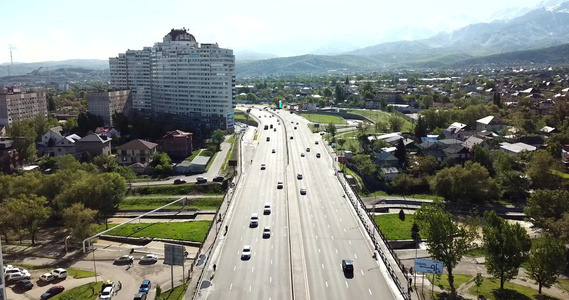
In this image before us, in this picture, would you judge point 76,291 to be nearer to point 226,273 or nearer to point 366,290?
point 226,273

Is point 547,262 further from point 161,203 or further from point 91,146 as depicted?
point 91,146

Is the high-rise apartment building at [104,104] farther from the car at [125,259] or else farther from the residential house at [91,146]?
the car at [125,259]

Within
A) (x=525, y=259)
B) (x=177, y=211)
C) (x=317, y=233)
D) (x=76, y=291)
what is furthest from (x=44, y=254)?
(x=525, y=259)

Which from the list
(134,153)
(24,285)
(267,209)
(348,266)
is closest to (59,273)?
(24,285)

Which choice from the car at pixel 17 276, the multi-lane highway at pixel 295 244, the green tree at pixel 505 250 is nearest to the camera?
the multi-lane highway at pixel 295 244

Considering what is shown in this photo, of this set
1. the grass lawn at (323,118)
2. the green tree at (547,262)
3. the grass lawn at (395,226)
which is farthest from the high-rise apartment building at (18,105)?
the green tree at (547,262)
